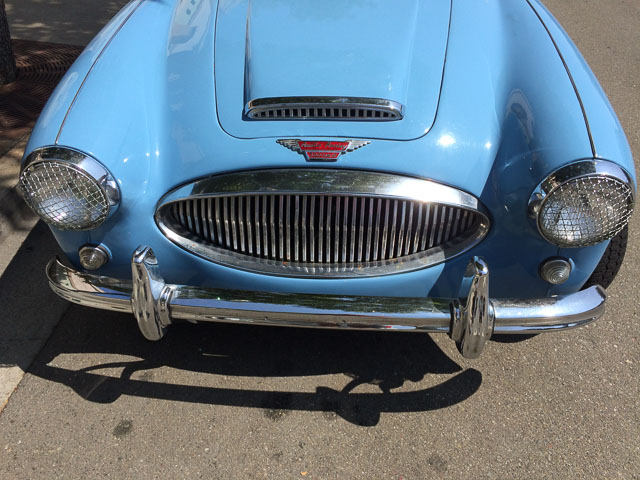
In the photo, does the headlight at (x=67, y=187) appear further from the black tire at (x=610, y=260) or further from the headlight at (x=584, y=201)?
the black tire at (x=610, y=260)

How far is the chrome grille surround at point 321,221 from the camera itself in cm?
205

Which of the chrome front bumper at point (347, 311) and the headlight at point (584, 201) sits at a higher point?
the headlight at point (584, 201)

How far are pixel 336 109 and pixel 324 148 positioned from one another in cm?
18

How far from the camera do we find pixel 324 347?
2.70 m

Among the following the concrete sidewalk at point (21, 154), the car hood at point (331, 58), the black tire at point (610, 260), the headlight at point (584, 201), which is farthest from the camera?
the concrete sidewalk at point (21, 154)

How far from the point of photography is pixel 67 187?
208 centimetres

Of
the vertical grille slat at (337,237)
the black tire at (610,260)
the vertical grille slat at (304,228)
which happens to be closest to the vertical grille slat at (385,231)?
the vertical grille slat at (337,237)

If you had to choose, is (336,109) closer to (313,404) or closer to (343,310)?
(343,310)

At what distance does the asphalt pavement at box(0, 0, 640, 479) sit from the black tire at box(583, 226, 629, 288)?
1.41ft

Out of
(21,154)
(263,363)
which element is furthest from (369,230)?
(21,154)

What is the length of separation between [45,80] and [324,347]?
3164mm

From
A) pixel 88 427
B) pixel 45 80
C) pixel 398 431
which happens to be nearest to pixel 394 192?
pixel 398 431

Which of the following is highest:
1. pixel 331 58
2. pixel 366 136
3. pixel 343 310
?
pixel 331 58

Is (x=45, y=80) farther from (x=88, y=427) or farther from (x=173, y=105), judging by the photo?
(x=88, y=427)
